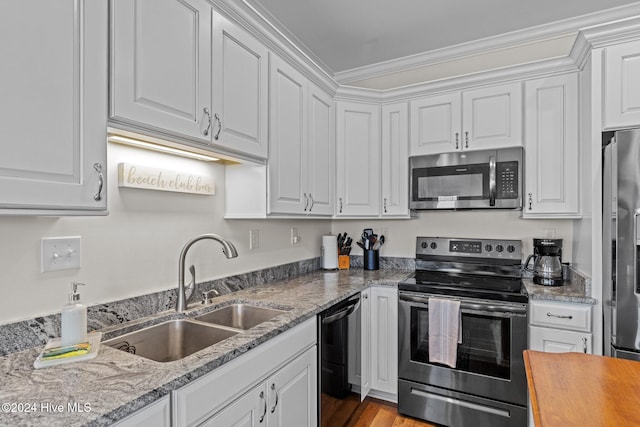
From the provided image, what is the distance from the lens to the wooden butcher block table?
856 millimetres

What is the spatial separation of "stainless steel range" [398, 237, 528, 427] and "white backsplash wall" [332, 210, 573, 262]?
1.00ft

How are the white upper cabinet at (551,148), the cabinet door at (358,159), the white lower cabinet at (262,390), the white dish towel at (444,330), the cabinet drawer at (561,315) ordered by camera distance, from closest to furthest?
the white lower cabinet at (262,390), the cabinet drawer at (561,315), the white dish towel at (444,330), the white upper cabinet at (551,148), the cabinet door at (358,159)

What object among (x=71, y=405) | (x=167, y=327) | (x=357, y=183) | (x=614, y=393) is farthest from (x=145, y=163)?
(x=614, y=393)

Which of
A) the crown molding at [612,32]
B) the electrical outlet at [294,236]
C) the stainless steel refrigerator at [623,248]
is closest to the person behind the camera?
the stainless steel refrigerator at [623,248]

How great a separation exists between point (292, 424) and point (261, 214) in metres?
1.06

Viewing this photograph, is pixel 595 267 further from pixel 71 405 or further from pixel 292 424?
pixel 71 405

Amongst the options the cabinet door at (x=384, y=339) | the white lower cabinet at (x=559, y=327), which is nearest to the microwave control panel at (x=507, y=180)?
the white lower cabinet at (x=559, y=327)

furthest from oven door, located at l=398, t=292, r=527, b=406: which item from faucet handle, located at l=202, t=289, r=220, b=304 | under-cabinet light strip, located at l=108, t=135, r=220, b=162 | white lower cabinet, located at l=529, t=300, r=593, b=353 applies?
under-cabinet light strip, located at l=108, t=135, r=220, b=162

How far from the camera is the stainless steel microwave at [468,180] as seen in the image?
2.44m

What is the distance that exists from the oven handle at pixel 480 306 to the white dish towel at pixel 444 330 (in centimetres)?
4

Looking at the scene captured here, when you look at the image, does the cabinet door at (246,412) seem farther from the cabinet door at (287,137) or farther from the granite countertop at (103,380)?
the cabinet door at (287,137)

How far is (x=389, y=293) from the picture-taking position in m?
2.48

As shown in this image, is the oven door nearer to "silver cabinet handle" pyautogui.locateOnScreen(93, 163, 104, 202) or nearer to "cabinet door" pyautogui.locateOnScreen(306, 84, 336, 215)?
"cabinet door" pyautogui.locateOnScreen(306, 84, 336, 215)

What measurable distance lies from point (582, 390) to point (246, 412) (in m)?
1.09
